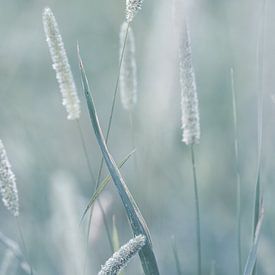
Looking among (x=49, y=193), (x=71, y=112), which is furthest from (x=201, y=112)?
(x=71, y=112)

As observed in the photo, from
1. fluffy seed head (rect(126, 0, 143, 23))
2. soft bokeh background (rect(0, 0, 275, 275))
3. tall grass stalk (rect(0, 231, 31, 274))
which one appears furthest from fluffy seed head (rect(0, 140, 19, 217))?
fluffy seed head (rect(126, 0, 143, 23))

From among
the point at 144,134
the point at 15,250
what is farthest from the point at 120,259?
the point at 144,134

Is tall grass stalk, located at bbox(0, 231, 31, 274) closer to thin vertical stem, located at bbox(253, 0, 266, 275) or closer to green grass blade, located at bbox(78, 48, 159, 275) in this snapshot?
green grass blade, located at bbox(78, 48, 159, 275)

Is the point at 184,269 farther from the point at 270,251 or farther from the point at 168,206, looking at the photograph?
the point at 270,251

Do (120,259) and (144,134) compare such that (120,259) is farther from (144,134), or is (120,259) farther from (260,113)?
(144,134)

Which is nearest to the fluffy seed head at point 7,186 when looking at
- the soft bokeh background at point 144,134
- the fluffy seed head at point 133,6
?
the soft bokeh background at point 144,134

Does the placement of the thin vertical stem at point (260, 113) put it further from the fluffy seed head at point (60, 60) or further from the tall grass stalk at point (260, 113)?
the fluffy seed head at point (60, 60)

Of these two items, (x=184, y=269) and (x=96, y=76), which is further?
(x=96, y=76)
